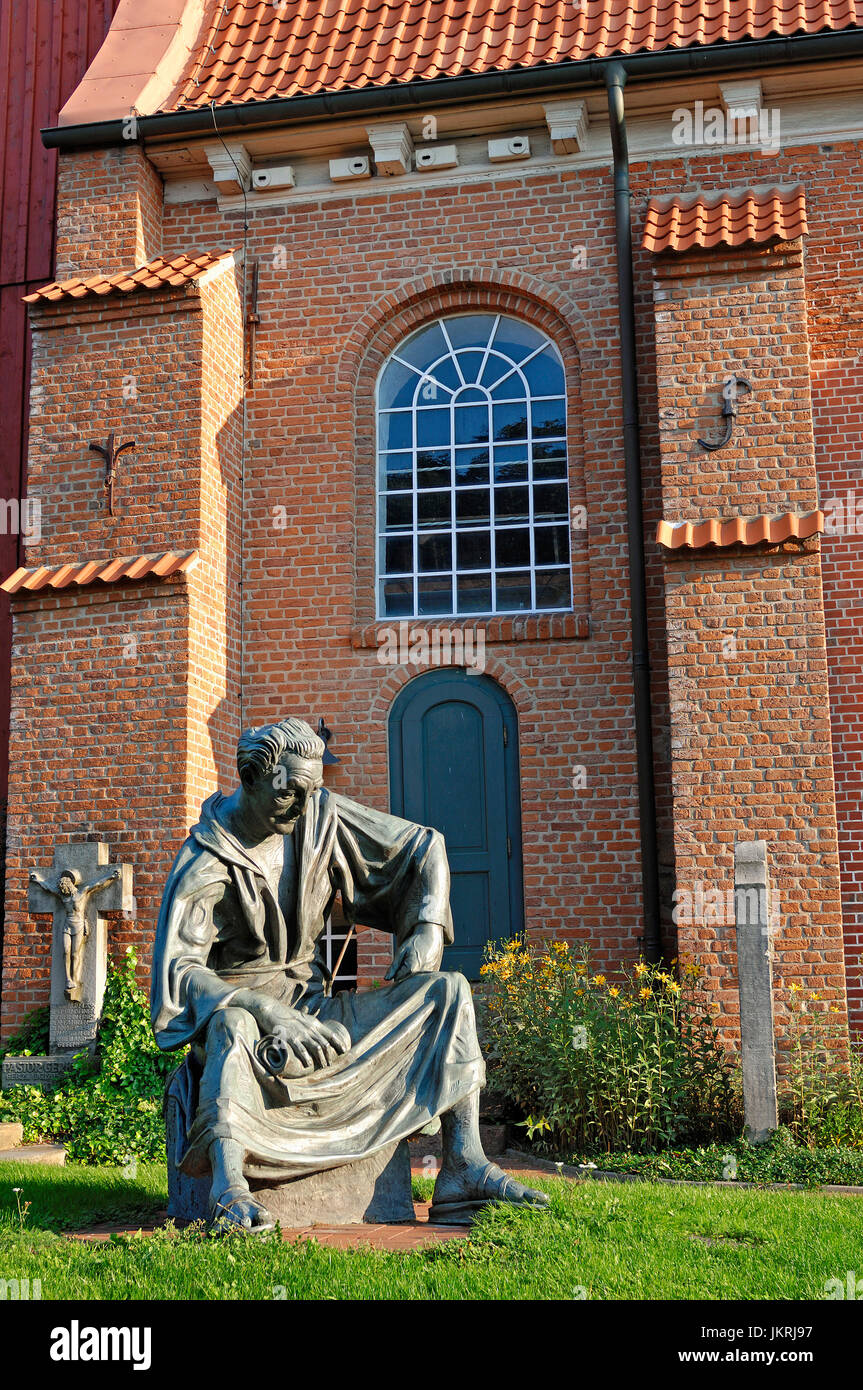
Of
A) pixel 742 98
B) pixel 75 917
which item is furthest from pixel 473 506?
pixel 75 917

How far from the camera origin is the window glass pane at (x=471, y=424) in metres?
11.2

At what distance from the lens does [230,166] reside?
11516mm

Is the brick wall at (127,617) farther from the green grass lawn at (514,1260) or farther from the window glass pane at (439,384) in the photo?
the green grass lawn at (514,1260)

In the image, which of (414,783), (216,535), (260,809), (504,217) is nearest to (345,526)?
(216,535)

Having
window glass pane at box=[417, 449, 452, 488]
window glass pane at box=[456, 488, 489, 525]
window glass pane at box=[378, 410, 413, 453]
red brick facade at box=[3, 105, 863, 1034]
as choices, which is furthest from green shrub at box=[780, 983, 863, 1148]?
window glass pane at box=[378, 410, 413, 453]

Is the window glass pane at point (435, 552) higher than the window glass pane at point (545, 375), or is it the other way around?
the window glass pane at point (545, 375)

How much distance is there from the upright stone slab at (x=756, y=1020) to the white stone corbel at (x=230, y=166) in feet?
24.2

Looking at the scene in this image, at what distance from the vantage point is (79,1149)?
8.53 metres

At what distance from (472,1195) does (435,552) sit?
660cm

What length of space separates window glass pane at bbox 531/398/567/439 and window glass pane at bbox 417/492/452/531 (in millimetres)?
881

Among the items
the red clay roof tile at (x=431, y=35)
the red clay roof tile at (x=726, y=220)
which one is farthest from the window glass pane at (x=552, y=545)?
the red clay roof tile at (x=431, y=35)

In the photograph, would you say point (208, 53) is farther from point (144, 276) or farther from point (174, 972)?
point (174, 972)

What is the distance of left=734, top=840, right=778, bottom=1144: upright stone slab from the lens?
7629 mm

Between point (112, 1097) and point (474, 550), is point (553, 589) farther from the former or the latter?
point (112, 1097)
